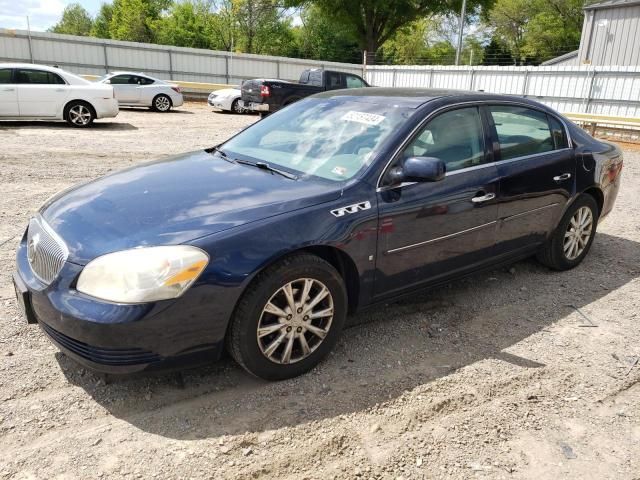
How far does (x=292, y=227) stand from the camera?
2.92m

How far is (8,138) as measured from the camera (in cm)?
1086

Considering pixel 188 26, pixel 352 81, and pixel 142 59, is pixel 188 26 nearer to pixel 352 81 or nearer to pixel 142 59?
pixel 142 59

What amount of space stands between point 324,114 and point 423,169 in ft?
3.47

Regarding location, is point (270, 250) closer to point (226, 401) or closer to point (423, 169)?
point (226, 401)

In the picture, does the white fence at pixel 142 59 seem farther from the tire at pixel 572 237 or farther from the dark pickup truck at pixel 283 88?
the tire at pixel 572 237

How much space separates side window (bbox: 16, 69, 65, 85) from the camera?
39.8 feet

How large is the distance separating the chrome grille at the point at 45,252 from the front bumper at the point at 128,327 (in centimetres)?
6

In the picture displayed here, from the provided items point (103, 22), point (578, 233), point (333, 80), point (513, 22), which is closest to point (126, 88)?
point (333, 80)

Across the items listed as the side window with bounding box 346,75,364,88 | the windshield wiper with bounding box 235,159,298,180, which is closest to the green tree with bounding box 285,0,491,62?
the side window with bounding box 346,75,364,88

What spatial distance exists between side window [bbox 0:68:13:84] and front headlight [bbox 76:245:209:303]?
38.2ft

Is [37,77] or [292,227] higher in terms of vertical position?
[37,77]

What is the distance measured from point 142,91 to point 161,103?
74 centimetres

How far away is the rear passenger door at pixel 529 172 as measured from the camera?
162 inches

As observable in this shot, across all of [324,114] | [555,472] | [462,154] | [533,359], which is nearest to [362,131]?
[324,114]
